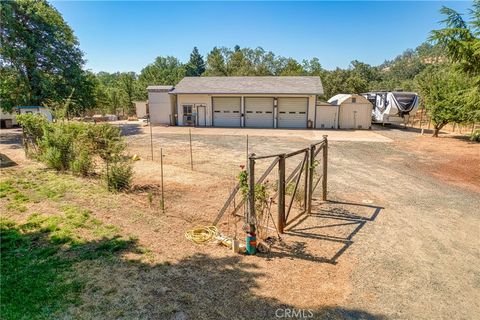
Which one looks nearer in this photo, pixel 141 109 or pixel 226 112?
pixel 226 112

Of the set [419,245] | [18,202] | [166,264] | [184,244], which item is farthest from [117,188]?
[419,245]

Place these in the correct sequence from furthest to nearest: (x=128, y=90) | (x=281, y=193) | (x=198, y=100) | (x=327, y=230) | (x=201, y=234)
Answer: (x=128, y=90) < (x=198, y=100) < (x=327, y=230) < (x=281, y=193) < (x=201, y=234)

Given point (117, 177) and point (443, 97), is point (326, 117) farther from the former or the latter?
point (117, 177)

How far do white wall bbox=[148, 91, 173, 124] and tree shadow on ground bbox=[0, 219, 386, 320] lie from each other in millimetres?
23972

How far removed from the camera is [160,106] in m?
28.2

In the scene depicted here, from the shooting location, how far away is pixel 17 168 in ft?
34.4

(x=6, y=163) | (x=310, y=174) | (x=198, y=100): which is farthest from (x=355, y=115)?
(x=6, y=163)

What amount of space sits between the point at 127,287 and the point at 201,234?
1.85m

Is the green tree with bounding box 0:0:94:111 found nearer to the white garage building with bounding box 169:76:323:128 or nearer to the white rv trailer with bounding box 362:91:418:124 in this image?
the white garage building with bounding box 169:76:323:128

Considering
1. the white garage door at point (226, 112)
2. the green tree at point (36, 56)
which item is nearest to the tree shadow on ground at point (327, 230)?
the green tree at point (36, 56)

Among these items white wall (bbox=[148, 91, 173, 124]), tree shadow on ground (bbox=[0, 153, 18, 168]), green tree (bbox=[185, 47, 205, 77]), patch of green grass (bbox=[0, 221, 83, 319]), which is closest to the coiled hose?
patch of green grass (bbox=[0, 221, 83, 319])

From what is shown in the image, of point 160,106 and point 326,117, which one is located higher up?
point 160,106

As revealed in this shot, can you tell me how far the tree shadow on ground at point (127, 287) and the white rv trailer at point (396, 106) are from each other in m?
24.5

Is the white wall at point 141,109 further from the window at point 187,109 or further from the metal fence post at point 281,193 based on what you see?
the metal fence post at point 281,193
